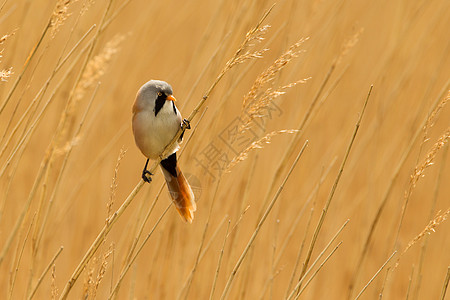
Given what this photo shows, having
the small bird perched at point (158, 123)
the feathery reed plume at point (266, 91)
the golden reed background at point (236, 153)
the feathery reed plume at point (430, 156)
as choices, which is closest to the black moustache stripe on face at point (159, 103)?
the small bird perched at point (158, 123)

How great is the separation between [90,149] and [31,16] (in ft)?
2.04

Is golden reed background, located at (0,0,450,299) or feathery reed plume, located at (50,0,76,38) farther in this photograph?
golden reed background, located at (0,0,450,299)

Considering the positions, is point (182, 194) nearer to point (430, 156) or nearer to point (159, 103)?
point (159, 103)

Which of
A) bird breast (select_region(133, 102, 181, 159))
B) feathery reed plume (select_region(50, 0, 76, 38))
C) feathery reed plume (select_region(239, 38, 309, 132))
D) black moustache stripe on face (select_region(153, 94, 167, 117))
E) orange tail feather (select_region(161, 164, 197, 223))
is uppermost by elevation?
feathery reed plume (select_region(50, 0, 76, 38))

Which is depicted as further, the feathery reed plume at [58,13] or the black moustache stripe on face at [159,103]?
the black moustache stripe on face at [159,103]

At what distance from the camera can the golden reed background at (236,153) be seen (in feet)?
5.81

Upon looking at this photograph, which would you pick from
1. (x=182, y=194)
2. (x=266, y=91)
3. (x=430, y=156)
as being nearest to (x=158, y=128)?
(x=182, y=194)

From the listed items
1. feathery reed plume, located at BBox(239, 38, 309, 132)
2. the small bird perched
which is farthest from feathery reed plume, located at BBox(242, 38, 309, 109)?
the small bird perched

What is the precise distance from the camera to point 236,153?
1985 mm

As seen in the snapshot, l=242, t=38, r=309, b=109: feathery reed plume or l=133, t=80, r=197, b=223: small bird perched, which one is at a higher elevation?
l=242, t=38, r=309, b=109: feathery reed plume

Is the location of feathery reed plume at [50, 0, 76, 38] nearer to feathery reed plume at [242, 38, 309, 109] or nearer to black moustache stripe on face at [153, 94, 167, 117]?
feathery reed plume at [242, 38, 309, 109]

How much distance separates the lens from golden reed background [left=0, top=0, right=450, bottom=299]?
69.7 inches

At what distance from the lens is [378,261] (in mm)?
2670

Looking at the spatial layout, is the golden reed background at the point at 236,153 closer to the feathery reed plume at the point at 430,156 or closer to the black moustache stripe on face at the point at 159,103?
the black moustache stripe on face at the point at 159,103
